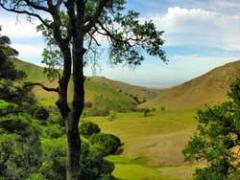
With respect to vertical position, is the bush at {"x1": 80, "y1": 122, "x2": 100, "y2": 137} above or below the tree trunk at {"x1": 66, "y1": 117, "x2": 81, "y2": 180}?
below

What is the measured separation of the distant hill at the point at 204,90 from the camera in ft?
534

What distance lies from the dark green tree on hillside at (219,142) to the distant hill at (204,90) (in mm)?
111202

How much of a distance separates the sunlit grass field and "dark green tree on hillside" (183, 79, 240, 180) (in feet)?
91.6

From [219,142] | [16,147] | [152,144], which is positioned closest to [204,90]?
[152,144]

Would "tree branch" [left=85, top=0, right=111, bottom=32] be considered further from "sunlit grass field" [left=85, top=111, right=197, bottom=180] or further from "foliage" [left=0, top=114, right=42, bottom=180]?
"sunlit grass field" [left=85, top=111, right=197, bottom=180]

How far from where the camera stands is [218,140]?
43812 millimetres

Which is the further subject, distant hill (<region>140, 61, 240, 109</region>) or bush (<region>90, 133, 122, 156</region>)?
distant hill (<region>140, 61, 240, 109</region>)

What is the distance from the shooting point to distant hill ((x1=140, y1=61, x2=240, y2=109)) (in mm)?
162875

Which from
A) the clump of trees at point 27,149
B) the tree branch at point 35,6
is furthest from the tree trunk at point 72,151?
the clump of trees at point 27,149

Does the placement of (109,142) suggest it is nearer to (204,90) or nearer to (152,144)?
(152,144)

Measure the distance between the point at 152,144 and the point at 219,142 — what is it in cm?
6838

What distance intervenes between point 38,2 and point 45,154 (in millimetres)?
29407

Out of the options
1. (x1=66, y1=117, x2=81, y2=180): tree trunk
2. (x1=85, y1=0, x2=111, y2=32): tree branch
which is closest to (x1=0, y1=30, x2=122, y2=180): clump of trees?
(x1=66, y1=117, x2=81, y2=180): tree trunk

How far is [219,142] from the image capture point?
143ft
